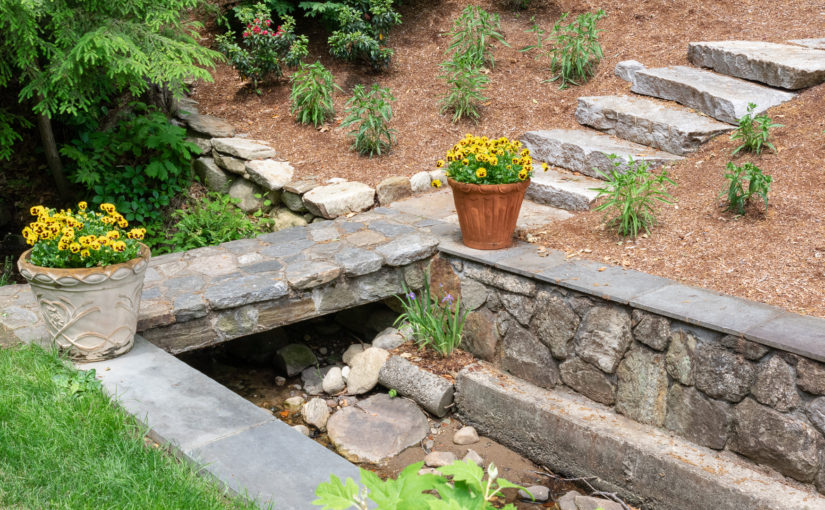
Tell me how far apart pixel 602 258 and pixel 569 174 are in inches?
52.4

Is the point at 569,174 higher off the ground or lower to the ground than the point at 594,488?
higher

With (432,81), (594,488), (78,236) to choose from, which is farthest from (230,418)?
(432,81)

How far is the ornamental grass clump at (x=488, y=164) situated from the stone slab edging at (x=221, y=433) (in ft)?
6.22

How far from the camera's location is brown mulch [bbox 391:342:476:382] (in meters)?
4.46

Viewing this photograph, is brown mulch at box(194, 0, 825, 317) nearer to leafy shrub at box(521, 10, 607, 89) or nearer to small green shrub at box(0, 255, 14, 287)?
leafy shrub at box(521, 10, 607, 89)

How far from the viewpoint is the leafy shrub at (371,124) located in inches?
230

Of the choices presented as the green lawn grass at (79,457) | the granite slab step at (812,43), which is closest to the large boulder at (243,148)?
the green lawn grass at (79,457)

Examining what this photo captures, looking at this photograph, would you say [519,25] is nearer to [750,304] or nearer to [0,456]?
[750,304]

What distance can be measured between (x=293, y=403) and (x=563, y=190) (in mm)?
2247

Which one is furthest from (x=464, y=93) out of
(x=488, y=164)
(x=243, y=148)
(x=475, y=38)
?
(x=488, y=164)

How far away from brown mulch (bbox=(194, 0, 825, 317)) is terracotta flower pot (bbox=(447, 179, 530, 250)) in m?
0.31

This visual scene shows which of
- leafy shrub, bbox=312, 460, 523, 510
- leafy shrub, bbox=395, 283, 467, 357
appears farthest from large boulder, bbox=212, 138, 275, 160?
leafy shrub, bbox=312, 460, 523, 510

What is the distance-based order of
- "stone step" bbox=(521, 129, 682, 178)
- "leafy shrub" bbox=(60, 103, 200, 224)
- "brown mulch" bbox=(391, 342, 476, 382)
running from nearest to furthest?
1. "brown mulch" bbox=(391, 342, 476, 382)
2. "stone step" bbox=(521, 129, 682, 178)
3. "leafy shrub" bbox=(60, 103, 200, 224)

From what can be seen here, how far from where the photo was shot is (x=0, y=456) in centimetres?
256
